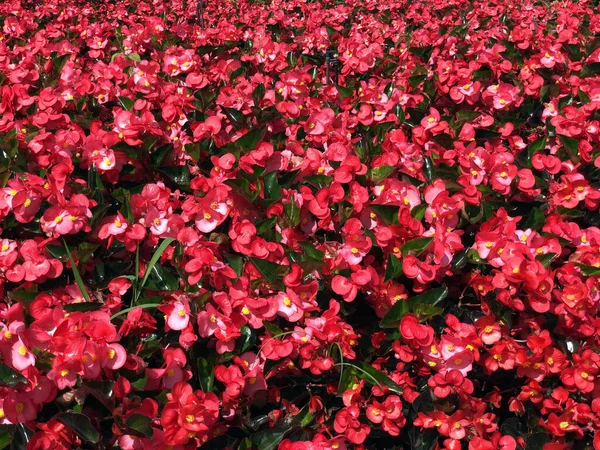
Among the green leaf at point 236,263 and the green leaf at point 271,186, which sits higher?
the green leaf at point 271,186

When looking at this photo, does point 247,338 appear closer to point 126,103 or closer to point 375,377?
point 375,377

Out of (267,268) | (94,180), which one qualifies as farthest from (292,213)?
(94,180)

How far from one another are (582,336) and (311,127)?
1.10 m

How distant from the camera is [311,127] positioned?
6.77ft

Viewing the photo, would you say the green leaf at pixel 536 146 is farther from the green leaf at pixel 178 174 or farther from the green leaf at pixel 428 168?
the green leaf at pixel 178 174

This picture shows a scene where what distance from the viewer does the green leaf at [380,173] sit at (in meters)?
1.81

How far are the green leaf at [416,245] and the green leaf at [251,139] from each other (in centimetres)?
63

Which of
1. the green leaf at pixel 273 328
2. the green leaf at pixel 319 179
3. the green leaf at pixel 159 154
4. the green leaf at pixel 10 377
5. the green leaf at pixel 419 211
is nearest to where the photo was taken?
the green leaf at pixel 10 377

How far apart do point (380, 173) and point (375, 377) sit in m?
0.65

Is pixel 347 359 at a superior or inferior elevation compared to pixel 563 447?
superior

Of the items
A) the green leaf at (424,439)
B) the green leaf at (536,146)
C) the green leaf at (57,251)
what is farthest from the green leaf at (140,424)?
the green leaf at (536,146)

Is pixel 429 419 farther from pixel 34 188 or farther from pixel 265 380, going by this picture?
pixel 34 188

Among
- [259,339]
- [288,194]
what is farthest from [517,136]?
[259,339]

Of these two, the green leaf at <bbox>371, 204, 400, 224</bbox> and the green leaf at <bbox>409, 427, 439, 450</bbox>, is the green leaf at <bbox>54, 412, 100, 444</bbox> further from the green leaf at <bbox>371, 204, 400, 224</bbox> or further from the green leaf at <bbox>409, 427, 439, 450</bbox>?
the green leaf at <bbox>371, 204, 400, 224</bbox>
